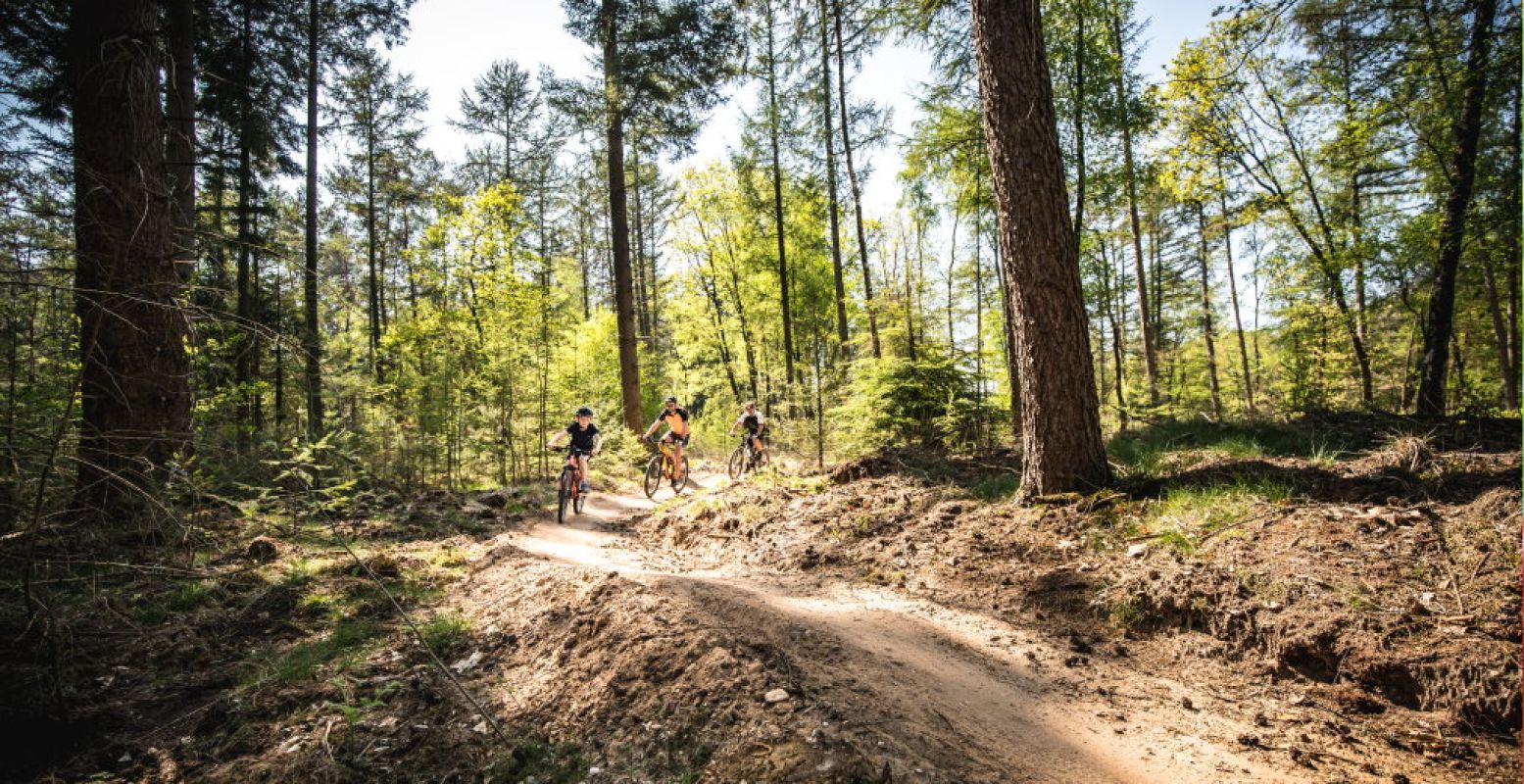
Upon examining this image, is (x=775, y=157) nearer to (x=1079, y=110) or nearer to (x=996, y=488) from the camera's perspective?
(x=1079, y=110)

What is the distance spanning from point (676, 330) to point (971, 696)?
84.6 ft

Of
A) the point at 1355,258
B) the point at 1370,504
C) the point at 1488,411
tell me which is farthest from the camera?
the point at 1355,258

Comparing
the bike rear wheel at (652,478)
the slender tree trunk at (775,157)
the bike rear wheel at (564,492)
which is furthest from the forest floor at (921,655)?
the slender tree trunk at (775,157)

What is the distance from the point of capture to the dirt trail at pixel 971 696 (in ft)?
8.95

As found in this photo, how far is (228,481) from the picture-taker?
4039mm

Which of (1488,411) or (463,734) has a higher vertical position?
(1488,411)

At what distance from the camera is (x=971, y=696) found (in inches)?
136

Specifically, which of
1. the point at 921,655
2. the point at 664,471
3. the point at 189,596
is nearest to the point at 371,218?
the point at 664,471

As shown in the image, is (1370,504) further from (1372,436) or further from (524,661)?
(524,661)

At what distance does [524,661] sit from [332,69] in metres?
23.4

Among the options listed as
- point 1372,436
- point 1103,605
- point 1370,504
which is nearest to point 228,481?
point 1103,605

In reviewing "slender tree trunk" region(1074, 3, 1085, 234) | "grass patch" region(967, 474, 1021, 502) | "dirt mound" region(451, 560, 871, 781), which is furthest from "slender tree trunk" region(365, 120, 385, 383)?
"slender tree trunk" region(1074, 3, 1085, 234)

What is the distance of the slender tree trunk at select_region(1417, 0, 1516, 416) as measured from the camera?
9.24 meters

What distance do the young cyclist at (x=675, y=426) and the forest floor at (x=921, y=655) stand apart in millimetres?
6712
